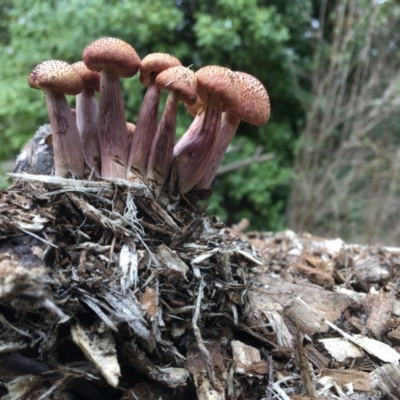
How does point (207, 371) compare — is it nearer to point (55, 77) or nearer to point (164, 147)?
→ point (164, 147)

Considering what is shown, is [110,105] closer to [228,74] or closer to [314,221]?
[228,74]

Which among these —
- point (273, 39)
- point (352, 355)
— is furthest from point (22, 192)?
point (273, 39)

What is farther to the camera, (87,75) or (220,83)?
(87,75)

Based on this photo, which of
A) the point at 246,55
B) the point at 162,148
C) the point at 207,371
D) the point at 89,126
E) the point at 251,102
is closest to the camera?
the point at 207,371

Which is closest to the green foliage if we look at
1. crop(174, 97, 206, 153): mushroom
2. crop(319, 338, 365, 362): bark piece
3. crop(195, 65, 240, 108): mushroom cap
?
crop(174, 97, 206, 153): mushroom

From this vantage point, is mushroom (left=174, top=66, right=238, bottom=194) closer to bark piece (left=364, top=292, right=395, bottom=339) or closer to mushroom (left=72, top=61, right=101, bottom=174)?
mushroom (left=72, top=61, right=101, bottom=174)

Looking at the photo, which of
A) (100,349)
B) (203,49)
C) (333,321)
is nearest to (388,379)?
(333,321)
